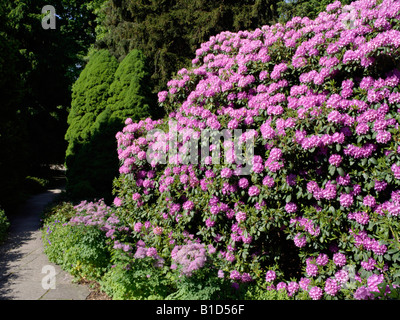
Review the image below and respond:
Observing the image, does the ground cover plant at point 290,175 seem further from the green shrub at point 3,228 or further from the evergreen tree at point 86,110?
the evergreen tree at point 86,110

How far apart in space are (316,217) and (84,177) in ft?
18.8

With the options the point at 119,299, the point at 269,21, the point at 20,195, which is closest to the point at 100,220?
the point at 119,299

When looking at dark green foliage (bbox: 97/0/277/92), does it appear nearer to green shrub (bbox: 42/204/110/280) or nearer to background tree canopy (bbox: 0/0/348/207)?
background tree canopy (bbox: 0/0/348/207)

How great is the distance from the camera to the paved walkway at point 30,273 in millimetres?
3578

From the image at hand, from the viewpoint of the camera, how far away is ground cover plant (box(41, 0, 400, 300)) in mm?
2693

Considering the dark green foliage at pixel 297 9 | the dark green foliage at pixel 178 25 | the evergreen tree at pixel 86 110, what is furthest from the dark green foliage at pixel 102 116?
the dark green foliage at pixel 297 9

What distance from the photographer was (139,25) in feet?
30.8

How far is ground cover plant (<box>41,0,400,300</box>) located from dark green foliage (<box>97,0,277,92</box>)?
523 centimetres

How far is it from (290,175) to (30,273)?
363 centimetres

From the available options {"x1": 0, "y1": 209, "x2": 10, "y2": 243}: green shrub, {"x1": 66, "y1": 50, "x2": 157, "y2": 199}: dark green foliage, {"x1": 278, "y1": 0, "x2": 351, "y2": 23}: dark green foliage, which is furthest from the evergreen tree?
{"x1": 278, "y1": 0, "x2": 351, "y2": 23}: dark green foliage

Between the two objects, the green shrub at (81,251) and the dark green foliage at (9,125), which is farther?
the dark green foliage at (9,125)

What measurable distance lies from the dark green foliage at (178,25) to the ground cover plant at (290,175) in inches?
206

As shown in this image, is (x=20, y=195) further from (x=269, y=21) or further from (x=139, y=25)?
(x=269, y=21)

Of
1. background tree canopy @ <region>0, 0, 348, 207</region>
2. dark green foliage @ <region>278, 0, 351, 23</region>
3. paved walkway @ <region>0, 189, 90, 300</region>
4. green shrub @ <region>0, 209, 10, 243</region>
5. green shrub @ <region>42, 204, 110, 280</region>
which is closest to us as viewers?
paved walkway @ <region>0, 189, 90, 300</region>
